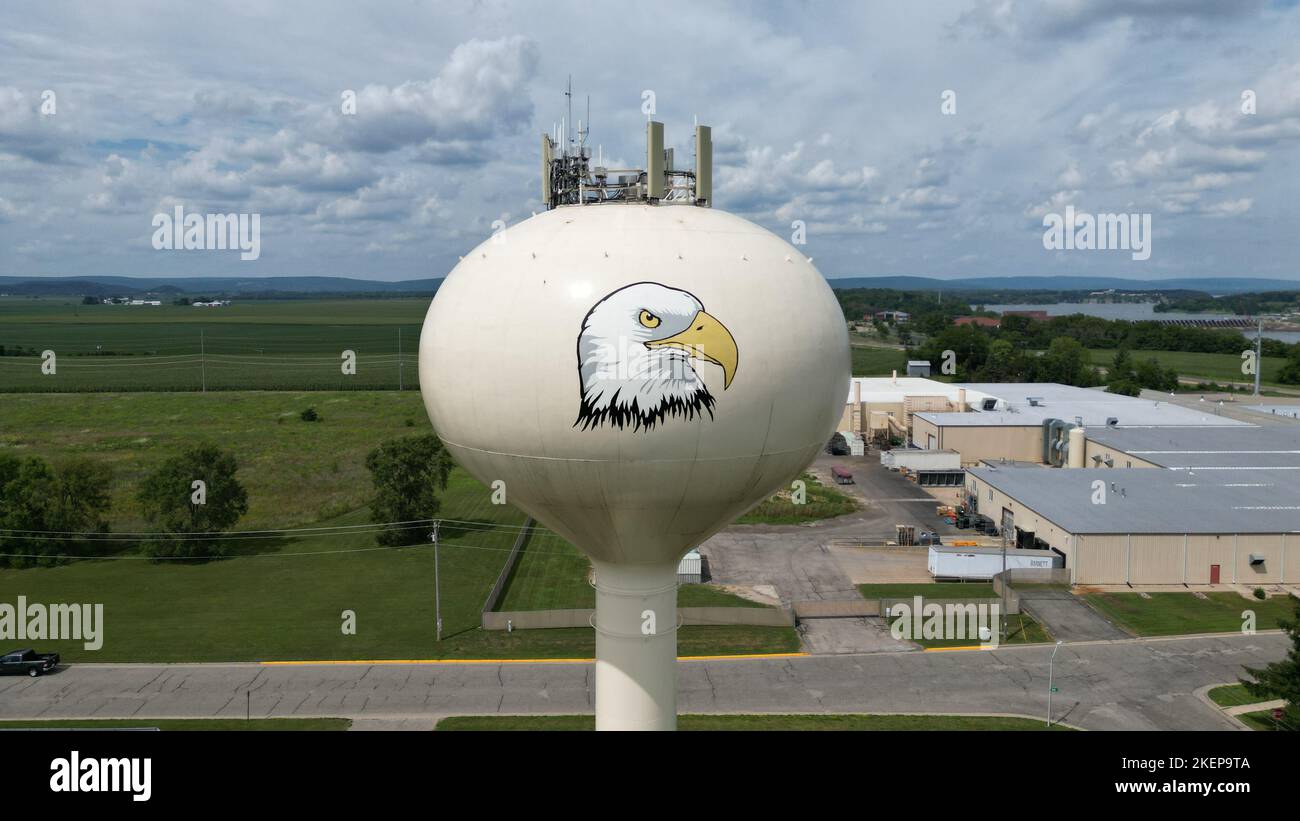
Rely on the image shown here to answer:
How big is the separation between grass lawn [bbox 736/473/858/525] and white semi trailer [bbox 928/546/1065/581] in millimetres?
11088

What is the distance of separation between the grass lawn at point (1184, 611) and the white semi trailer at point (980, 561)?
8.47 feet

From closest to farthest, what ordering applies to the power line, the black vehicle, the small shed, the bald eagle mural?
the bald eagle mural → the small shed → the power line → the black vehicle

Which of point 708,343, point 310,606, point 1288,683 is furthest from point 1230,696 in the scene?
point 310,606

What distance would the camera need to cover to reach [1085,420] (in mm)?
66812

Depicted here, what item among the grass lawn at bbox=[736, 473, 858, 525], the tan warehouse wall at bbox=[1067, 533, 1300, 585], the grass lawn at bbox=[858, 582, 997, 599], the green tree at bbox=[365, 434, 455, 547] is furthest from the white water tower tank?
the grass lawn at bbox=[736, 473, 858, 525]

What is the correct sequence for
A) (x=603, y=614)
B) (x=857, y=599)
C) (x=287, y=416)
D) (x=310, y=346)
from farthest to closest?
(x=310, y=346) → (x=287, y=416) → (x=857, y=599) → (x=603, y=614)

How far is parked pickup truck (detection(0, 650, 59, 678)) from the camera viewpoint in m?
30.8

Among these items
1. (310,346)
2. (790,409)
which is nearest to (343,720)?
(790,409)

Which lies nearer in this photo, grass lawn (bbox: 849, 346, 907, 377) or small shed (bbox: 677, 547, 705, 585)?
small shed (bbox: 677, 547, 705, 585)

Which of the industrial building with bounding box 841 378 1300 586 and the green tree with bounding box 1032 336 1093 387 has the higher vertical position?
the green tree with bounding box 1032 336 1093 387

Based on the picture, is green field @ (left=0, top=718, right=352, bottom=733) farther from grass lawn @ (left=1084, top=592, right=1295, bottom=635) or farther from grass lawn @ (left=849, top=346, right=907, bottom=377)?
grass lawn @ (left=849, top=346, right=907, bottom=377)

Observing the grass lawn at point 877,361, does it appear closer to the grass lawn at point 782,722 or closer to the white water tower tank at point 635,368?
the grass lawn at point 782,722
